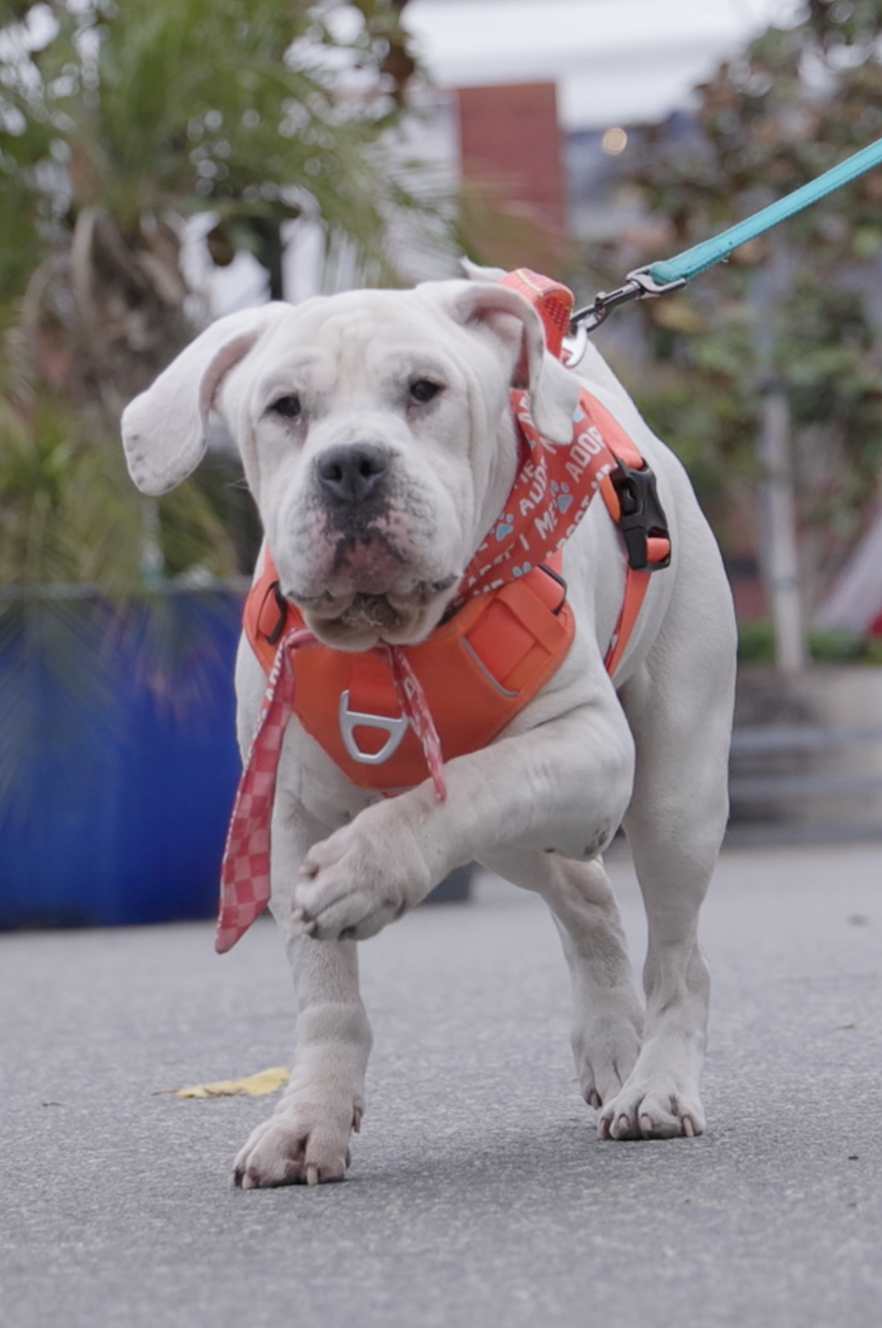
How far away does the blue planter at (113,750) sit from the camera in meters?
7.81

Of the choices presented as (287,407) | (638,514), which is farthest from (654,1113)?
(287,407)

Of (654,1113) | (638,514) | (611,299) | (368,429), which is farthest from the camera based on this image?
(611,299)

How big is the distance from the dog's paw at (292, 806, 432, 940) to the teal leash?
1.29 metres

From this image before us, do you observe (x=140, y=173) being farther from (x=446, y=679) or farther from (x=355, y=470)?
(x=355, y=470)

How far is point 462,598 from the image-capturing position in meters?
3.12

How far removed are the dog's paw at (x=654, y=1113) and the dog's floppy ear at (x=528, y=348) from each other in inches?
39.8

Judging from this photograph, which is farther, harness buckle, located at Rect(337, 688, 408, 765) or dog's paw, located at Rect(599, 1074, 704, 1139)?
dog's paw, located at Rect(599, 1074, 704, 1139)

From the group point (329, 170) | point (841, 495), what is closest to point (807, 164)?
point (841, 495)

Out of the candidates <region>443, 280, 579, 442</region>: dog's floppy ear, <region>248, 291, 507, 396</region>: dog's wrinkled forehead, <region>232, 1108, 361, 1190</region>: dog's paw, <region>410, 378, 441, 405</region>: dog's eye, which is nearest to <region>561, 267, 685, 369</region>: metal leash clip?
<region>443, 280, 579, 442</region>: dog's floppy ear

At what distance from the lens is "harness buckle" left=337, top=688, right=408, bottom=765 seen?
10.0ft

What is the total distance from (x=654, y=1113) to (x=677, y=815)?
48cm

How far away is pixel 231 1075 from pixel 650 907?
1.12 metres

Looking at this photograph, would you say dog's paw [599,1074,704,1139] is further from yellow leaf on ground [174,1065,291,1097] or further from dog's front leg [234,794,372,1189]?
yellow leaf on ground [174,1065,291,1097]

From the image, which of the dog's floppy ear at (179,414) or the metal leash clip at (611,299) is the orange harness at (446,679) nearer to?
the dog's floppy ear at (179,414)
